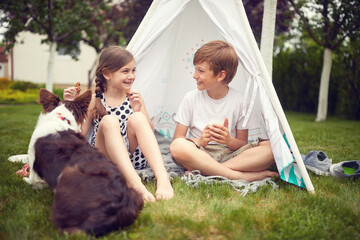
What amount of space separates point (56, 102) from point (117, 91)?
641mm

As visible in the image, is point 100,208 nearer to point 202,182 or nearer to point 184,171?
point 202,182

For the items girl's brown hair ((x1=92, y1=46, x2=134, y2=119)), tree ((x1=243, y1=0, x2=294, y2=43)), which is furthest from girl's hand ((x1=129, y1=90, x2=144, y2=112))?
tree ((x1=243, y1=0, x2=294, y2=43))

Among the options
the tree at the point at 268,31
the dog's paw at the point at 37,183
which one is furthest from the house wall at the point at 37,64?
the dog's paw at the point at 37,183

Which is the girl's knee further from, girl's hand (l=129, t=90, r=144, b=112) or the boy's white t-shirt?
girl's hand (l=129, t=90, r=144, b=112)

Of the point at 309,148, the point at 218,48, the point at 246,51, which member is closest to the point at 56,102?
the point at 218,48

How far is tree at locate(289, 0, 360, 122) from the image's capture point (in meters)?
7.14

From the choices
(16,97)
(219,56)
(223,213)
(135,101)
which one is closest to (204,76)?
(219,56)

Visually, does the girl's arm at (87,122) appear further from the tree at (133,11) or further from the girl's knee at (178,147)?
the tree at (133,11)

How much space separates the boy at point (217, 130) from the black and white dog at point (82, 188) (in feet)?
2.91

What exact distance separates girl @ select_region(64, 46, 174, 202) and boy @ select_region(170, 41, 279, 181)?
294 mm

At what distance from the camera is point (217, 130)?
8.30ft

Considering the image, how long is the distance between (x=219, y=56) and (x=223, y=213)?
144 centimetres

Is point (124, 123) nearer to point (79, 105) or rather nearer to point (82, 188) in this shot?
point (79, 105)

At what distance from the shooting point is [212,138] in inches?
103
